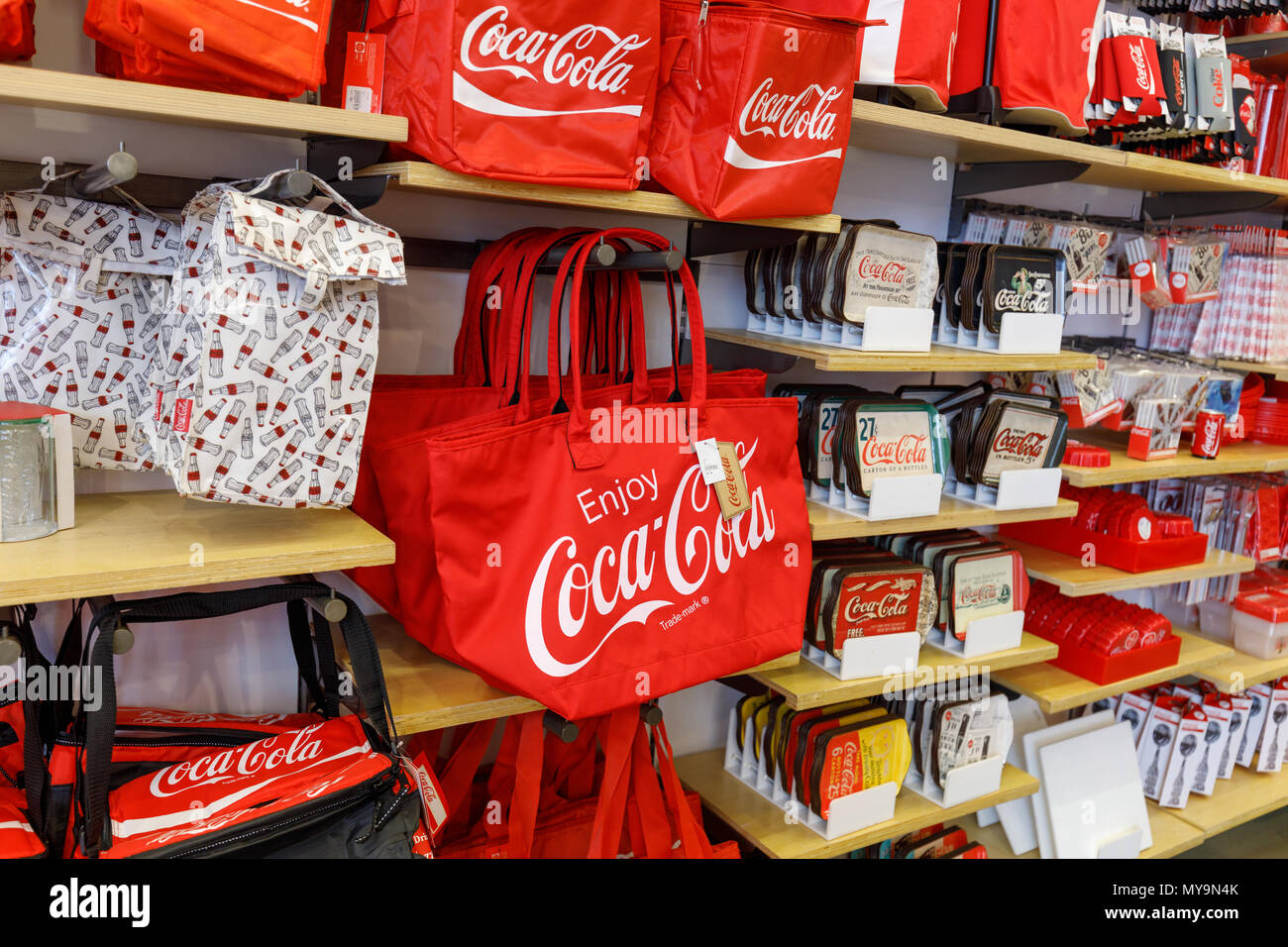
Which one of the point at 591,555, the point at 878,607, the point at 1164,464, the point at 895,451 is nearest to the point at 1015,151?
the point at 895,451

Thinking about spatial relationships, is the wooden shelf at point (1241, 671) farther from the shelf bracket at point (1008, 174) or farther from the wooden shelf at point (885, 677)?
the shelf bracket at point (1008, 174)

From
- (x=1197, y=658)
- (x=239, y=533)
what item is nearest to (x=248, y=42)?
(x=239, y=533)

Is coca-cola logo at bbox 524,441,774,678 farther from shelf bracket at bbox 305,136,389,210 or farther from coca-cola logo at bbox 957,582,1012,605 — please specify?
coca-cola logo at bbox 957,582,1012,605

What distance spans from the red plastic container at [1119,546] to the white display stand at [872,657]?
903mm

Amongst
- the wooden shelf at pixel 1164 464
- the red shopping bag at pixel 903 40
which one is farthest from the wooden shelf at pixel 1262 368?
the red shopping bag at pixel 903 40

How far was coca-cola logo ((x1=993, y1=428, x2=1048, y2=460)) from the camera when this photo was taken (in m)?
2.34

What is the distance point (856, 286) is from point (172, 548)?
56.6 inches

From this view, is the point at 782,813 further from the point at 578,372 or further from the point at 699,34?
the point at 699,34

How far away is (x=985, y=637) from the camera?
2371 millimetres

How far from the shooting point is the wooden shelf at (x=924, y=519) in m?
2.06

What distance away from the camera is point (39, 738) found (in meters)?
1.35

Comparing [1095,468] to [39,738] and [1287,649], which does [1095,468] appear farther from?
[39,738]

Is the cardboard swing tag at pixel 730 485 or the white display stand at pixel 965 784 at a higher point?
the cardboard swing tag at pixel 730 485

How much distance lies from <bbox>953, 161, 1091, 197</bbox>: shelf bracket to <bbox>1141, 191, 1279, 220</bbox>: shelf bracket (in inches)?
32.5
